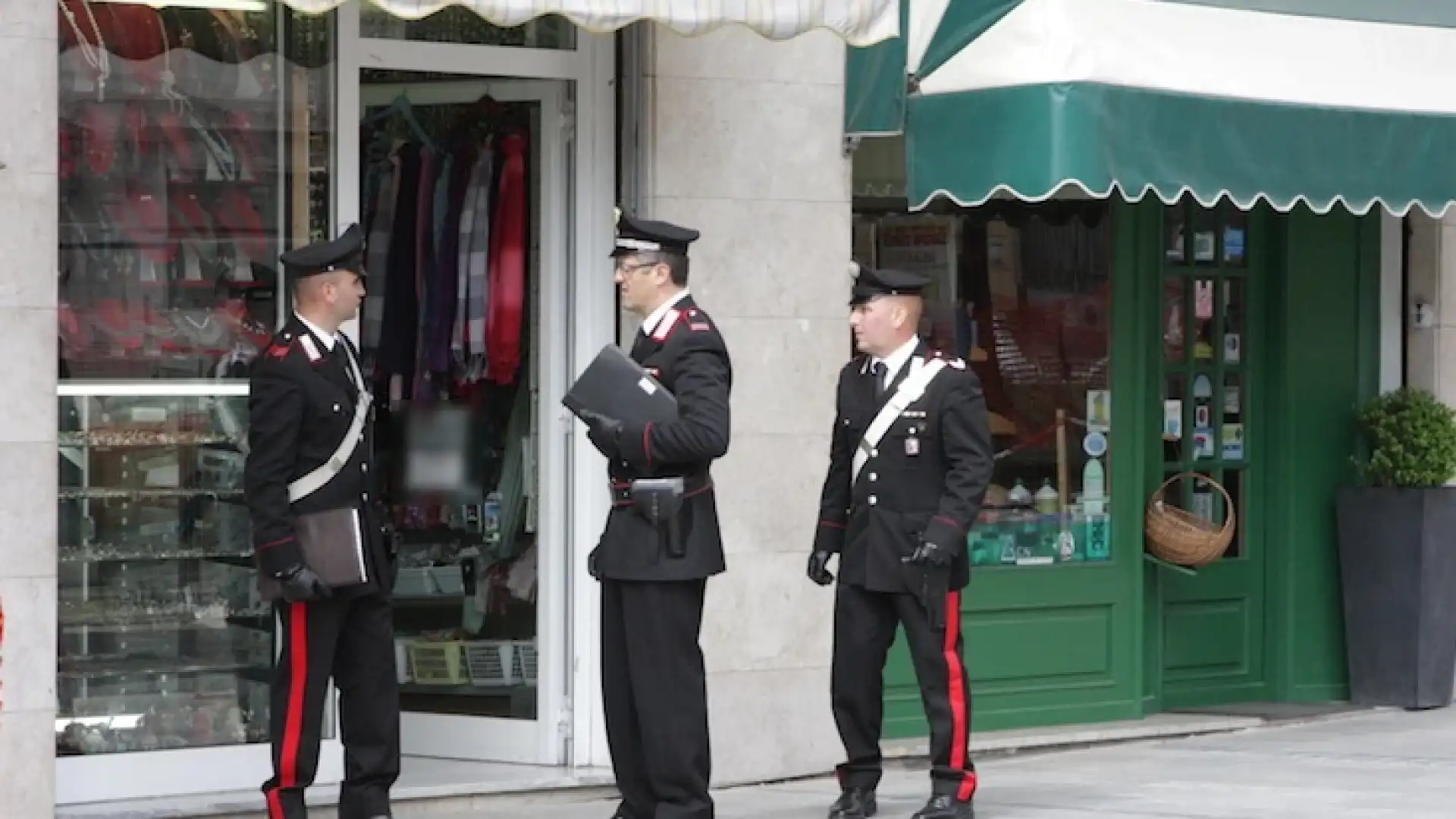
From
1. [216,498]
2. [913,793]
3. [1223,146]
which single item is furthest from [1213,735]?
[216,498]

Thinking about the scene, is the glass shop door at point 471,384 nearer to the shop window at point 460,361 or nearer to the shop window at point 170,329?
the shop window at point 460,361

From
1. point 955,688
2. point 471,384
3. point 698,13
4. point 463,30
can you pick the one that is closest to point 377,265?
point 471,384

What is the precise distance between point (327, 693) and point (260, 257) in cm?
159

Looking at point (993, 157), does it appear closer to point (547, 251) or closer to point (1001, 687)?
point (547, 251)

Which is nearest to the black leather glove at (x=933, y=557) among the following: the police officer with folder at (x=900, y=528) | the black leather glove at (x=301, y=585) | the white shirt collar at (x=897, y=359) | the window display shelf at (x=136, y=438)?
the police officer with folder at (x=900, y=528)

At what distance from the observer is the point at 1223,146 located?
9.88 metres

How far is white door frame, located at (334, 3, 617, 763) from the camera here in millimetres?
10008

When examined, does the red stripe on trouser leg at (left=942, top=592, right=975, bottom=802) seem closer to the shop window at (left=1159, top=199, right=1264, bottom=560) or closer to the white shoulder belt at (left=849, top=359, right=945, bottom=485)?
the white shoulder belt at (left=849, top=359, right=945, bottom=485)

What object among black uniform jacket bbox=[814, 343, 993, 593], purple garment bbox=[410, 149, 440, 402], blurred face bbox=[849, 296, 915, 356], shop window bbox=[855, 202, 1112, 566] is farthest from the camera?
shop window bbox=[855, 202, 1112, 566]

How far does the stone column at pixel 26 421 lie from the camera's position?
27.7 ft

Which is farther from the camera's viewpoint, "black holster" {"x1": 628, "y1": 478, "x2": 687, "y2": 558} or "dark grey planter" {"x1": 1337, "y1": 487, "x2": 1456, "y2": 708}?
"dark grey planter" {"x1": 1337, "y1": 487, "x2": 1456, "y2": 708}

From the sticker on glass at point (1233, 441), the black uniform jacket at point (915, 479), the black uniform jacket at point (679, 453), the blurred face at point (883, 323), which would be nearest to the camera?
the black uniform jacket at point (679, 453)

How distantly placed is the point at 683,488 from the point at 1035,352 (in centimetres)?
385

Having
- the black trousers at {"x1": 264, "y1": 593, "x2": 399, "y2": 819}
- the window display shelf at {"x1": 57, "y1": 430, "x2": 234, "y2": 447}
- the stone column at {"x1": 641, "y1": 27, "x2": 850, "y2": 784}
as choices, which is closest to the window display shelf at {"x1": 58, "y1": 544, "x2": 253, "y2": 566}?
Answer: the window display shelf at {"x1": 57, "y1": 430, "x2": 234, "y2": 447}
